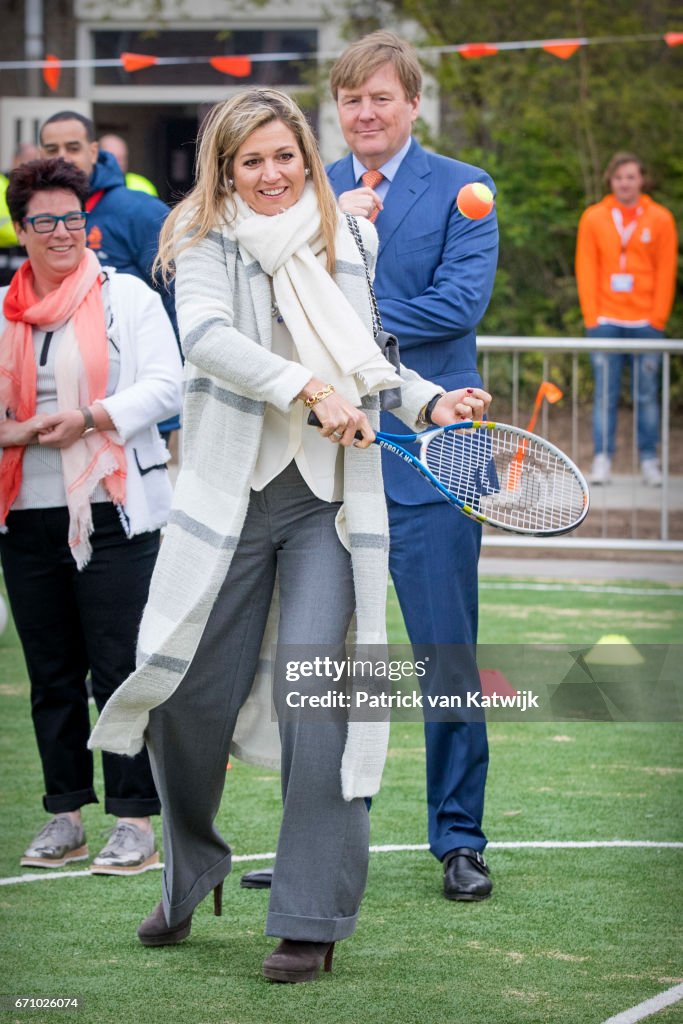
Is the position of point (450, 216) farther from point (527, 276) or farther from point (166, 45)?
point (166, 45)

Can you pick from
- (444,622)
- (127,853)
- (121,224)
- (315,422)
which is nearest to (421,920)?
(444,622)

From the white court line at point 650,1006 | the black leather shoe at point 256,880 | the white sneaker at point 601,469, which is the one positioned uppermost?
the white sneaker at point 601,469

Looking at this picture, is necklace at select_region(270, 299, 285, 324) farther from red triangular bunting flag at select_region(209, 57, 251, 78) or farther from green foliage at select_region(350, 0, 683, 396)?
green foliage at select_region(350, 0, 683, 396)

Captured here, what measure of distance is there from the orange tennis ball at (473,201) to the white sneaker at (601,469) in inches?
245

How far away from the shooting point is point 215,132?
4039 mm

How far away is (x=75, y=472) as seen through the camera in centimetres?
505

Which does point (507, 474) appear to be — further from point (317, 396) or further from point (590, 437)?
point (590, 437)

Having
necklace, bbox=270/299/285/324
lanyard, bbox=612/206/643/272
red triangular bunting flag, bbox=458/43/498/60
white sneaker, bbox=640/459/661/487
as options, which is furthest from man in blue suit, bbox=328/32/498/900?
red triangular bunting flag, bbox=458/43/498/60

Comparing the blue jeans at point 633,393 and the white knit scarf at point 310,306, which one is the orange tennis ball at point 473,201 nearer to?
the white knit scarf at point 310,306

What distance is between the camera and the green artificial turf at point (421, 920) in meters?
3.88

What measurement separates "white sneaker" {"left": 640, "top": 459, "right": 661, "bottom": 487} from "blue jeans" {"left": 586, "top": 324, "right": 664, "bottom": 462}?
0.04 meters

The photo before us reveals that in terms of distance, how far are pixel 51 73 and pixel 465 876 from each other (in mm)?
14210

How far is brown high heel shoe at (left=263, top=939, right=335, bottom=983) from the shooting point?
13.1 ft

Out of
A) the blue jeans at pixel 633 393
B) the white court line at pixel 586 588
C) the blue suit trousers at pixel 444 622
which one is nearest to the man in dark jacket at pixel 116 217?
Answer: the blue suit trousers at pixel 444 622
